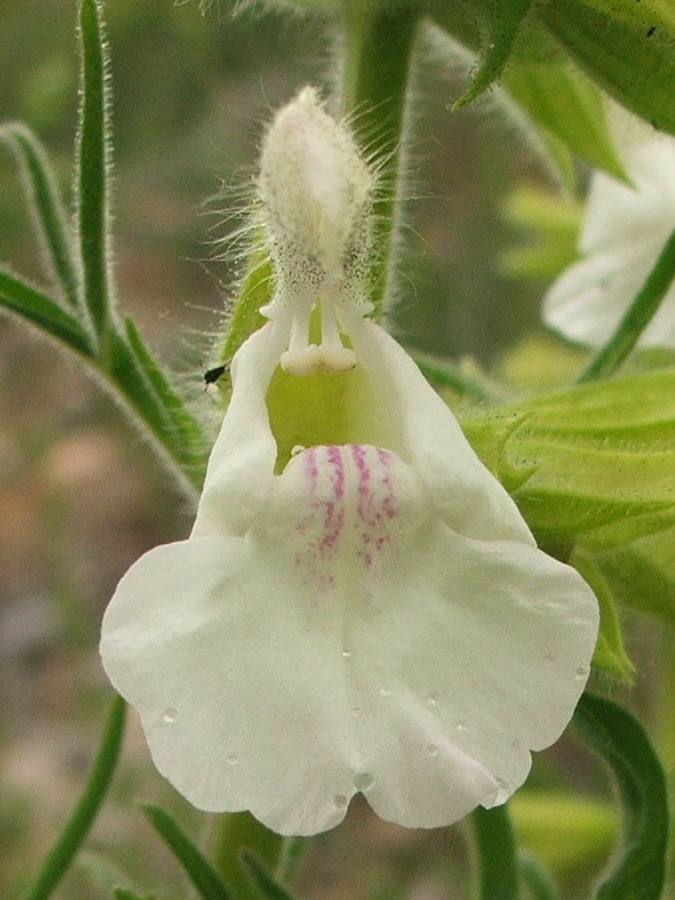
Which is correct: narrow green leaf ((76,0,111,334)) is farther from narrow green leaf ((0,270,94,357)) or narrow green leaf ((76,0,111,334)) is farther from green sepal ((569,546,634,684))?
green sepal ((569,546,634,684))

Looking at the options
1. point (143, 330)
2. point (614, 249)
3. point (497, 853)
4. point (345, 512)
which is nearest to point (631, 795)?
point (497, 853)

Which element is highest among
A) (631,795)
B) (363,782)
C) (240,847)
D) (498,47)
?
(498,47)

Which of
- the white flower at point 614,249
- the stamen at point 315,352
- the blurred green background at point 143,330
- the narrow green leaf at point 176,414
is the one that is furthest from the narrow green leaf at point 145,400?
the blurred green background at point 143,330

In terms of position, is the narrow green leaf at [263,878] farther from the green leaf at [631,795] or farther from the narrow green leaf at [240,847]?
the green leaf at [631,795]

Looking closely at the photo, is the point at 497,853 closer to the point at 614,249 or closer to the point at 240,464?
the point at 240,464

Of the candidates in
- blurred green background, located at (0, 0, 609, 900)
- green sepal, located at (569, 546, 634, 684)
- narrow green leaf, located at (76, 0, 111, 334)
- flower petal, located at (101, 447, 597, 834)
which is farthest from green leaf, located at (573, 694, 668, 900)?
blurred green background, located at (0, 0, 609, 900)

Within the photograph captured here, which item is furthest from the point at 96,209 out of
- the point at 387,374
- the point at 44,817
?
the point at 44,817
